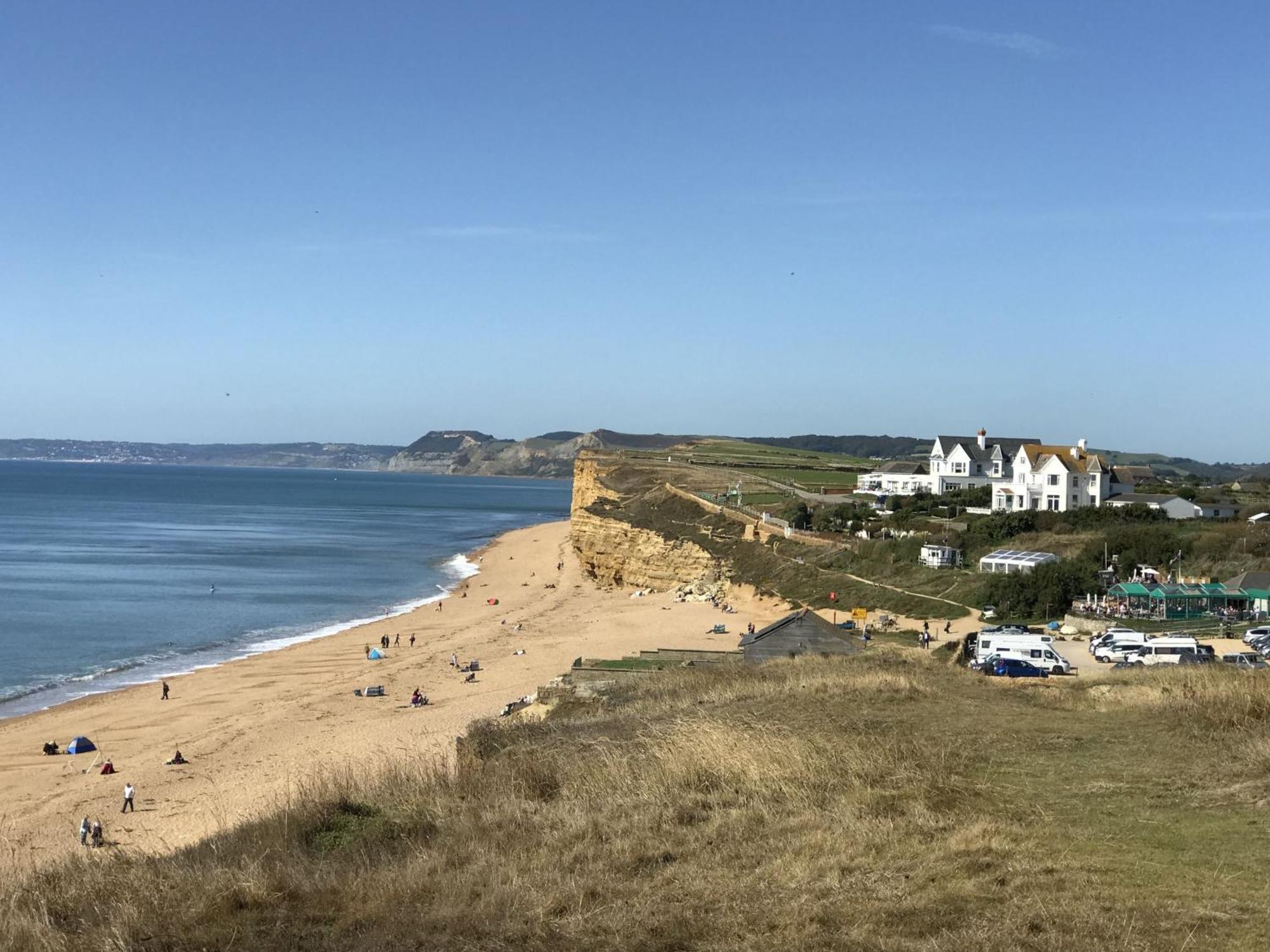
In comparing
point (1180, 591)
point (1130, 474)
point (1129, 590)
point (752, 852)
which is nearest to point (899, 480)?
point (1130, 474)

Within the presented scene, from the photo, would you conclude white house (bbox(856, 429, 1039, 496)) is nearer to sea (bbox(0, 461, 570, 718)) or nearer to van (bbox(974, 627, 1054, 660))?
sea (bbox(0, 461, 570, 718))

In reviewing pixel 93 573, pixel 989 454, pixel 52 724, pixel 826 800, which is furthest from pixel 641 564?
pixel 826 800

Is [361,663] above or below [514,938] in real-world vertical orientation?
below

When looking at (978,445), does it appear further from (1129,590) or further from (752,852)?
(752,852)

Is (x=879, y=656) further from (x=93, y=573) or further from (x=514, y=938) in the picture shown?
(x=93, y=573)

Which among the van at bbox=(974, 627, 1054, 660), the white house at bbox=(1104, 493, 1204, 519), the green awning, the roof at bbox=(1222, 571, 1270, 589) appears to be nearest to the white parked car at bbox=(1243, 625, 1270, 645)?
the green awning

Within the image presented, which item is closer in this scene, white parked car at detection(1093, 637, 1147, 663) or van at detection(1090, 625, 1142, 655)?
white parked car at detection(1093, 637, 1147, 663)
